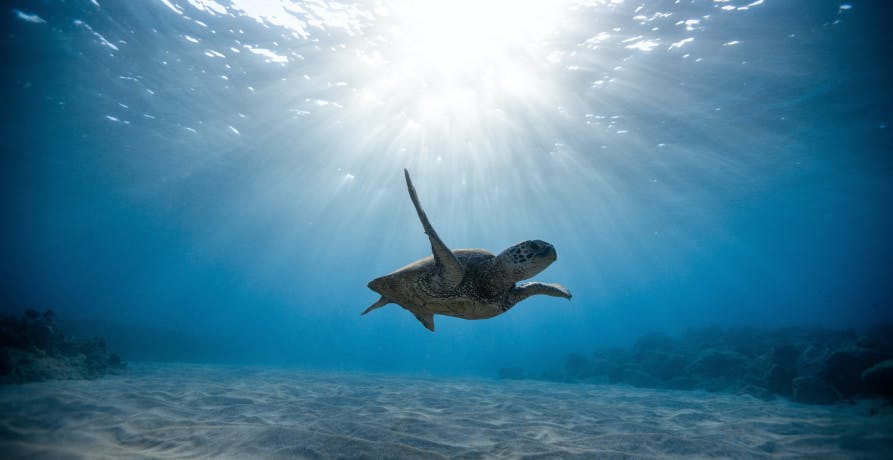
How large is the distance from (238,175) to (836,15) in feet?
114

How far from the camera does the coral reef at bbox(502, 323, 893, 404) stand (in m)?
8.31

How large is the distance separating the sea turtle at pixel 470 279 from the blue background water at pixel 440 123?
11283mm

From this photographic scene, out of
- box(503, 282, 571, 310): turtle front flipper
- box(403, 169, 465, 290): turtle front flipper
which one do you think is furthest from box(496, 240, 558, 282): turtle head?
box(503, 282, 571, 310): turtle front flipper

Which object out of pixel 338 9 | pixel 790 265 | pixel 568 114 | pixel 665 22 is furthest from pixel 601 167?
pixel 790 265

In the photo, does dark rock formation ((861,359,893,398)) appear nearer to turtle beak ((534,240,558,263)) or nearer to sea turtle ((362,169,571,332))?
sea turtle ((362,169,571,332))

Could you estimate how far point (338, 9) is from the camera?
11.7 meters

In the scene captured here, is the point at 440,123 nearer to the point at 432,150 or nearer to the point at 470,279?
the point at 432,150

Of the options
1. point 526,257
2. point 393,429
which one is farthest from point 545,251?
point 393,429

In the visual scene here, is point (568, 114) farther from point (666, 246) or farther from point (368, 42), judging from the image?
point (666, 246)

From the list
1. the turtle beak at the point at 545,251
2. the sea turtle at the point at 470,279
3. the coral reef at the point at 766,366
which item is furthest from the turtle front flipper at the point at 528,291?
the coral reef at the point at 766,366

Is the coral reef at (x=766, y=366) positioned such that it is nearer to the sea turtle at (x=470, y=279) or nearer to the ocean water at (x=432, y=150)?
the ocean water at (x=432, y=150)

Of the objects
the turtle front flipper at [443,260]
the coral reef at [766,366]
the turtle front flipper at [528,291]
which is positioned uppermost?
the turtle front flipper at [443,260]

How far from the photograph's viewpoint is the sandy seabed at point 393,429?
3.67m

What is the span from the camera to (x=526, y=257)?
3.81 meters
